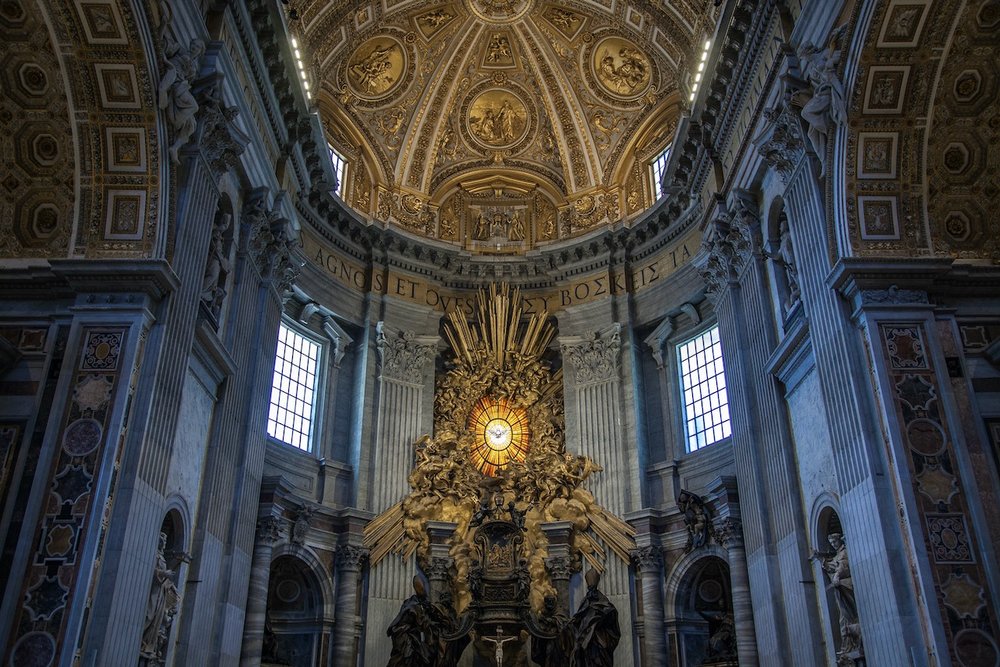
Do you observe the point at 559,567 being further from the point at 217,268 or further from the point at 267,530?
the point at 217,268

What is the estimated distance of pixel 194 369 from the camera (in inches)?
530

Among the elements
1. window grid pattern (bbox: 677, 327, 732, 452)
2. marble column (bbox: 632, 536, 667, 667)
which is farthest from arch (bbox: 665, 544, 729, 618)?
window grid pattern (bbox: 677, 327, 732, 452)

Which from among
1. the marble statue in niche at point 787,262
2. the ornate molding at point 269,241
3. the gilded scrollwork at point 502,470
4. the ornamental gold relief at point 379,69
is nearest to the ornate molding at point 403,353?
the gilded scrollwork at point 502,470

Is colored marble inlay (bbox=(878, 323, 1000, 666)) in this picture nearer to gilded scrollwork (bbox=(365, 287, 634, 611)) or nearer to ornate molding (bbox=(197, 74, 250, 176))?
gilded scrollwork (bbox=(365, 287, 634, 611))

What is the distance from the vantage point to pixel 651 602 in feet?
61.0

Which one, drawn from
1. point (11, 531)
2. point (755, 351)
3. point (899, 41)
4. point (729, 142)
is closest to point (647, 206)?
point (729, 142)

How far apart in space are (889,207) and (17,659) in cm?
1253

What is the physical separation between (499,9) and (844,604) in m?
18.1

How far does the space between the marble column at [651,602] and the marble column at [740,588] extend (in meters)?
2.01

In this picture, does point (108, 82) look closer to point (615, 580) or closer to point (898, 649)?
point (898, 649)

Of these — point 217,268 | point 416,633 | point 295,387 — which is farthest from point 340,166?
point 416,633

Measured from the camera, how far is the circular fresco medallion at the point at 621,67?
23594 mm

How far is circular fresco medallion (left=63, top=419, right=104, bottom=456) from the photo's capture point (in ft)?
35.1

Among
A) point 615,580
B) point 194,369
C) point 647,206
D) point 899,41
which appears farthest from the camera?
point 647,206
